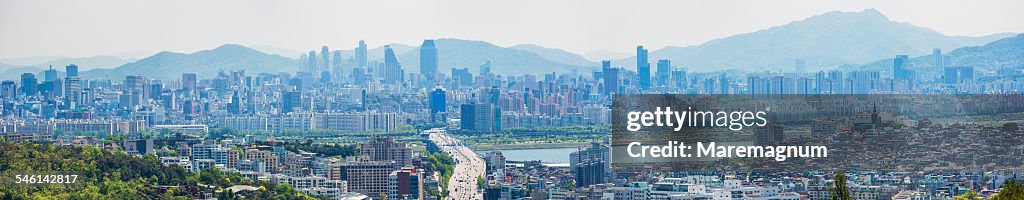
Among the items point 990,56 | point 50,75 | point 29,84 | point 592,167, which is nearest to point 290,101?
point 50,75

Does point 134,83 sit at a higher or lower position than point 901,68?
lower

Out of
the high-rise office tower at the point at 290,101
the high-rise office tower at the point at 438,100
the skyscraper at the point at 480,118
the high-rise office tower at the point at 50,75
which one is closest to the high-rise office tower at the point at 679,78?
the skyscraper at the point at 480,118

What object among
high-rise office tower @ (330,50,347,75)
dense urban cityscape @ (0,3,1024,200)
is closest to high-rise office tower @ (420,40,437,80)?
dense urban cityscape @ (0,3,1024,200)

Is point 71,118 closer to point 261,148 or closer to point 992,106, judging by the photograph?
point 261,148

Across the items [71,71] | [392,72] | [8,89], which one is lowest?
[8,89]

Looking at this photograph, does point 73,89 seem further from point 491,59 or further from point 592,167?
point 592,167

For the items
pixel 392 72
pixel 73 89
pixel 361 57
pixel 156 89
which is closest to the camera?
pixel 73 89

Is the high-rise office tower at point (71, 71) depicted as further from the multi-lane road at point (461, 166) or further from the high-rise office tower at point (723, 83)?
the high-rise office tower at point (723, 83)

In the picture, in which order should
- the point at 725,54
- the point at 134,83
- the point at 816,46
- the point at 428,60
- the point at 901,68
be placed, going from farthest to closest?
the point at 428,60
the point at 134,83
the point at 816,46
the point at 725,54
the point at 901,68
